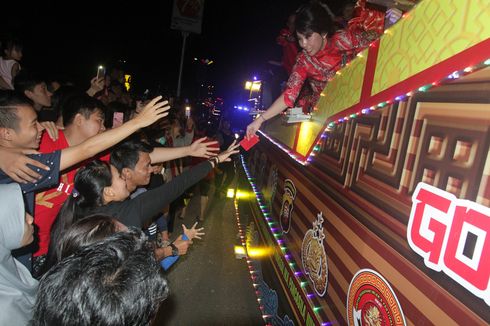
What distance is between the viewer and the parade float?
87cm

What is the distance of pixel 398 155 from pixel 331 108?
0.65 metres

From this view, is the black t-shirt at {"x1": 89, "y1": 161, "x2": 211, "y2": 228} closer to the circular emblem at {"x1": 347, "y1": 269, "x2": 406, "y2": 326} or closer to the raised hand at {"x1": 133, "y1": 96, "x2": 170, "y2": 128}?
the raised hand at {"x1": 133, "y1": 96, "x2": 170, "y2": 128}

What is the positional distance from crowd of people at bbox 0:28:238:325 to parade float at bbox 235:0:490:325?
76 centimetres

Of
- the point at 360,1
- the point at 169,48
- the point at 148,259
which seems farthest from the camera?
the point at 169,48

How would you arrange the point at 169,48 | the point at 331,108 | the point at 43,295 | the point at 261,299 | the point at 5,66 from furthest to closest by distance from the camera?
the point at 169,48 < the point at 5,66 < the point at 261,299 < the point at 331,108 < the point at 43,295

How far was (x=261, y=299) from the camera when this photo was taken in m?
2.81

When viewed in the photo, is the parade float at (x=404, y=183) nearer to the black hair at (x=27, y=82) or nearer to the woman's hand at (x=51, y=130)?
the woman's hand at (x=51, y=130)

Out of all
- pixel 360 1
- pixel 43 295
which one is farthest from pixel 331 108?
pixel 43 295

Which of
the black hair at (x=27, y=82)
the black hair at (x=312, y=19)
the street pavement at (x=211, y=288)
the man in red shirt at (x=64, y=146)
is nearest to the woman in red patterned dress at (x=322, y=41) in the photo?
the black hair at (x=312, y=19)

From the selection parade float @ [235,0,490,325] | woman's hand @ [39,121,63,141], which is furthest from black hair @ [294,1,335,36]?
woman's hand @ [39,121,63,141]

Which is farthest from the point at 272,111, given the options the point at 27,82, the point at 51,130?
the point at 27,82

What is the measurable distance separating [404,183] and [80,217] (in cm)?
181

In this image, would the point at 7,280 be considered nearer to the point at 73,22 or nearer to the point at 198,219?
the point at 198,219

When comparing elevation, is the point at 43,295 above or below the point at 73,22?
Answer: below
